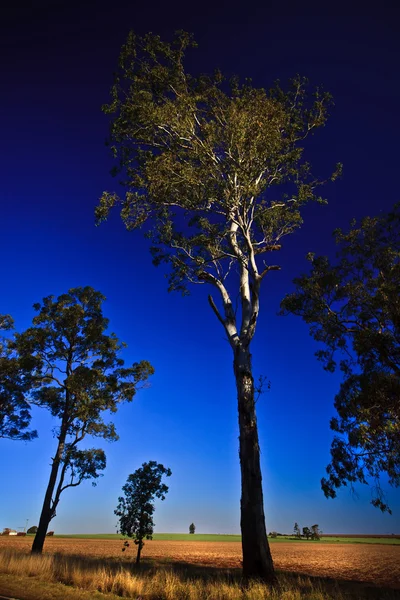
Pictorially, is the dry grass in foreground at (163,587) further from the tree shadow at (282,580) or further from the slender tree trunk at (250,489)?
the slender tree trunk at (250,489)

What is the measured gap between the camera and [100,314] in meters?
22.8

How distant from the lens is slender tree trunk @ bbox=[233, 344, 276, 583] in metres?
8.62

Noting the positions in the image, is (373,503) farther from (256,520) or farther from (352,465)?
(256,520)

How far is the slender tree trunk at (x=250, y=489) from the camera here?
8.62 meters

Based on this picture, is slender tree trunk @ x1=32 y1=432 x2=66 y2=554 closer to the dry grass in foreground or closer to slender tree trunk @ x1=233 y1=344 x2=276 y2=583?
the dry grass in foreground

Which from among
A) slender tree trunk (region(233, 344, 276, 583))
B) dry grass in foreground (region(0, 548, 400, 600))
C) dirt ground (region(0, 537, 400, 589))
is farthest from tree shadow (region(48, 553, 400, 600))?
dirt ground (region(0, 537, 400, 589))

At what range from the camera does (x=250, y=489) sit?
9359 mm

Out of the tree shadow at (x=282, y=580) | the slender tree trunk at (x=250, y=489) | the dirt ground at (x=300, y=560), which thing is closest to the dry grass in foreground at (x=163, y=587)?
the tree shadow at (x=282, y=580)

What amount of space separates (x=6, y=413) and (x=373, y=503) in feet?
70.4

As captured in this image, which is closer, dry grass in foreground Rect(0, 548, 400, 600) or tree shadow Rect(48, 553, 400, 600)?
dry grass in foreground Rect(0, 548, 400, 600)

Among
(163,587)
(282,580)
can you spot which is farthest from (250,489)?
(163,587)

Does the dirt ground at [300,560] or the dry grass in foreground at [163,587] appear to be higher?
the dry grass in foreground at [163,587]

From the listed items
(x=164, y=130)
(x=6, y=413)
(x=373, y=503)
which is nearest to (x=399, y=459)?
(x=373, y=503)

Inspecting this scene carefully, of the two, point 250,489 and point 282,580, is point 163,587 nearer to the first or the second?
point 250,489
